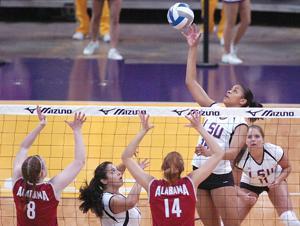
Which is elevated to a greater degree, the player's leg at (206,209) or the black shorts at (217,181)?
the black shorts at (217,181)

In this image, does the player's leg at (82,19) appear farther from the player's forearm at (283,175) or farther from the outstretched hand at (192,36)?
the player's forearm at (283,175)

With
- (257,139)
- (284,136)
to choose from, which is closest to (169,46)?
(284,136)

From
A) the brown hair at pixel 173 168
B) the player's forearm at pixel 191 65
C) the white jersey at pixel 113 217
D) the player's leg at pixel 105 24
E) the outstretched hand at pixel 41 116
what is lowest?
the white jersey at pixel 113 217

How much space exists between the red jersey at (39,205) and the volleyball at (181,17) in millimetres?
2334

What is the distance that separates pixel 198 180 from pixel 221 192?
100 centimetres

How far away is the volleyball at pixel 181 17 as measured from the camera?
7.62 m

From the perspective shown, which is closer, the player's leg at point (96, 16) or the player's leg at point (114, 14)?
the player's leg at point (114, 14)

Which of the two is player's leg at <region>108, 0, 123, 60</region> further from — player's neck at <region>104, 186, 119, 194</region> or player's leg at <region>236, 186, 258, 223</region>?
player's neck at <region>104, 186, 119, 194</region>

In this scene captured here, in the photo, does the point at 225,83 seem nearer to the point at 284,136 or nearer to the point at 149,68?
the point at 149,68

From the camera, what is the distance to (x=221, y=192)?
22.5ft

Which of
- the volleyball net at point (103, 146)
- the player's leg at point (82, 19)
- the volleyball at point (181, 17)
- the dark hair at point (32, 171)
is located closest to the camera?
the dark hair at point (32, 171)

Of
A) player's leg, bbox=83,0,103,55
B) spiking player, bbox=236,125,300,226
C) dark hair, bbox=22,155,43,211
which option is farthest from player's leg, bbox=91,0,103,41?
dark hair, bbox=22,155,43,211

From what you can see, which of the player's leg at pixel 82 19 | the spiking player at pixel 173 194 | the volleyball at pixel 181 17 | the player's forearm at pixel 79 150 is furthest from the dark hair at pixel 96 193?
the player's leg at pixel 82 19

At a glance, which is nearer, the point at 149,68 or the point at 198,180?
the point at 198,180
